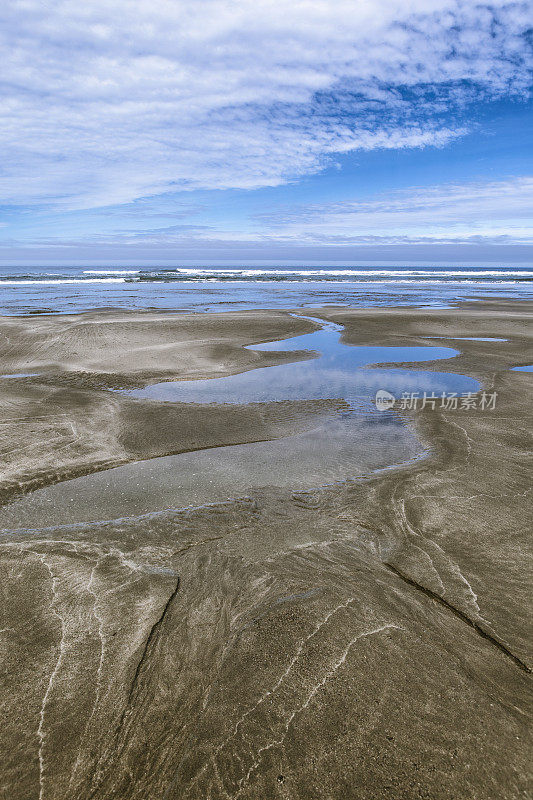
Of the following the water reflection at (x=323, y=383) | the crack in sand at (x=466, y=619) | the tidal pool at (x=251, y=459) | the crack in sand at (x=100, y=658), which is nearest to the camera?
the crack in sand at (x=100, y=658)

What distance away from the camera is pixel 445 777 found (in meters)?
2.96

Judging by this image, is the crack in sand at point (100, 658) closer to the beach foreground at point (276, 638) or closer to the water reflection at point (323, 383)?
the beach foreground at point (276, 638)

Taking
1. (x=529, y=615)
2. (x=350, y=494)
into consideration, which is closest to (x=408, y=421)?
(x=350, y=494)

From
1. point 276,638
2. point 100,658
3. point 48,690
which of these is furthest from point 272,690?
point 48,690

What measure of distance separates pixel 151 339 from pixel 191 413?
11.5m

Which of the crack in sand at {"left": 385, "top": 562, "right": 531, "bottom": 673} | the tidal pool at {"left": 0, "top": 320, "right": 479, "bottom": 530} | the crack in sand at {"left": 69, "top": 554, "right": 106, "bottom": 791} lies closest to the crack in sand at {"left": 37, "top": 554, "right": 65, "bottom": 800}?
the crack in sand at {"left": 69, "top": 554, "right": 106, "bottom": 791}

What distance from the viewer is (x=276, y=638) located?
4.09 m

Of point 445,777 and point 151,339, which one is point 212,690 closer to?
point 445,777

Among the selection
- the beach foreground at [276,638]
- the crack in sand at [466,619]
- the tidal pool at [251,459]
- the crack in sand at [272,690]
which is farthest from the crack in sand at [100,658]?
the crack in sand at [466,619]

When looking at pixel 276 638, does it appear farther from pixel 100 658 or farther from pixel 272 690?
pixel 100 658

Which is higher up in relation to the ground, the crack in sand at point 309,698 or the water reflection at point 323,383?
the water reflection at point 323,383

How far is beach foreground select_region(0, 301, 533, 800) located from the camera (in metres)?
3.02

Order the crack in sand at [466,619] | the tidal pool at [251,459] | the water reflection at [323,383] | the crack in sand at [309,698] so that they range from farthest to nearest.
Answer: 1. the water reflection at [323,383]
2. the tidal pool at [251,459]
3. the crack in sand at [466,619]
4. the crack in sand at [309,698]

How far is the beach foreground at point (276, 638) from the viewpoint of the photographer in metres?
3.02
